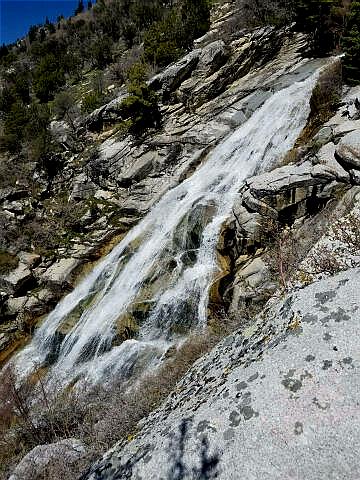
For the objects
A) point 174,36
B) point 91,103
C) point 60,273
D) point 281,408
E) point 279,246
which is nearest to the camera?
point 281,408

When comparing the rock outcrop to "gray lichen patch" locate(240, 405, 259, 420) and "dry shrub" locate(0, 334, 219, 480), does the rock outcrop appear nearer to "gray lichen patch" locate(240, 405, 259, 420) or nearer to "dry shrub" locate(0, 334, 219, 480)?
"dry shrub" locate(0, 334, 219, 480)

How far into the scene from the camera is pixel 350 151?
13.7 m

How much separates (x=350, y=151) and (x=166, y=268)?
27.3 ft

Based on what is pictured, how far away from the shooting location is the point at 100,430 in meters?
8.30

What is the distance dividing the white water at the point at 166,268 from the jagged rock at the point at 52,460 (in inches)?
229

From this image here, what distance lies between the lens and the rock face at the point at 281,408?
191 inches

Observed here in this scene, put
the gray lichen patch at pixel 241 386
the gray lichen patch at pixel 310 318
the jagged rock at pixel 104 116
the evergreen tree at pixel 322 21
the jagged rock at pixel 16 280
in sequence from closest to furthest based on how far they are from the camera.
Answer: the gray lichen patch at pixel 241 386
the gray lichen patch at pixel 310 318
the jagged rock at pixel 16 280
the evergreen tree at pixel 322 21
the jagged rock at pixel 104 116

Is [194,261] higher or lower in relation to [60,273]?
lower

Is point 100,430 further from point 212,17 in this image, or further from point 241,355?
point 212,17

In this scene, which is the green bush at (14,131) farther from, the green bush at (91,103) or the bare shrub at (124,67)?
the bare shrub at (124,67)

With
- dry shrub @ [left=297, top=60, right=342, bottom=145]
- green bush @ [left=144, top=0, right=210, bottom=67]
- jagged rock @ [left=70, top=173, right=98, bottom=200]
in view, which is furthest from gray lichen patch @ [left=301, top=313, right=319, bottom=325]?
green bush @ [left=144, top=0, right=210, bottom=67]

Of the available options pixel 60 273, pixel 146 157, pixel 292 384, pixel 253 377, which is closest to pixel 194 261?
pixel 60 273

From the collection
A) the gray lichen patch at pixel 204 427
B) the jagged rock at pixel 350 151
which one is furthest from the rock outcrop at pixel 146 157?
the gray lichen patch at pixel 204 427

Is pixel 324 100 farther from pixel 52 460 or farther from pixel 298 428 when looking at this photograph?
pixel 52 460
